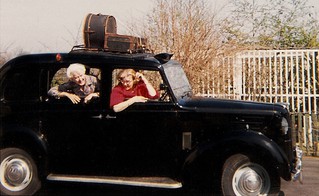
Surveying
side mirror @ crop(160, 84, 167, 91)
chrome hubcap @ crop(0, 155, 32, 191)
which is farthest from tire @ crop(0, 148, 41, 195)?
side mirror @ crop(160, 84, 167, 91)

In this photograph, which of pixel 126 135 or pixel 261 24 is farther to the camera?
pixel 261 24

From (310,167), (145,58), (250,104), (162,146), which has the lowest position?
(310,167)

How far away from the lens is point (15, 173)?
6348 mm

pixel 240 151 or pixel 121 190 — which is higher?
pixel 240 151

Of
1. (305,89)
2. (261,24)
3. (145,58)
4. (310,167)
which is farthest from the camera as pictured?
(261,24)

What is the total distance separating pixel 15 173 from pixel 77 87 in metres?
1.42

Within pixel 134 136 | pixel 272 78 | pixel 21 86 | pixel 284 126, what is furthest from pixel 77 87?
pixel 272 78

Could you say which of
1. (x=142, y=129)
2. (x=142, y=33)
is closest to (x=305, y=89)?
(x=142, y=33)

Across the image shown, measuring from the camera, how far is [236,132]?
5949 mm

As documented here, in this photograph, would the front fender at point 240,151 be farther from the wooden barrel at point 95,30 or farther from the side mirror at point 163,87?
the wooden barrel at point 95,30

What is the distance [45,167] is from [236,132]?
258cm

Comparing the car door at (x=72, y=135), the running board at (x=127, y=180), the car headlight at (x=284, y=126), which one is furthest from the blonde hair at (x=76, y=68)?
the car headlight at (x=284, y=126)

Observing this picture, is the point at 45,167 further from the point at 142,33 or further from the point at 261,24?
the point at 261,24

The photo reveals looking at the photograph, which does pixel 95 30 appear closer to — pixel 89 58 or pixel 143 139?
pixel 89 58
